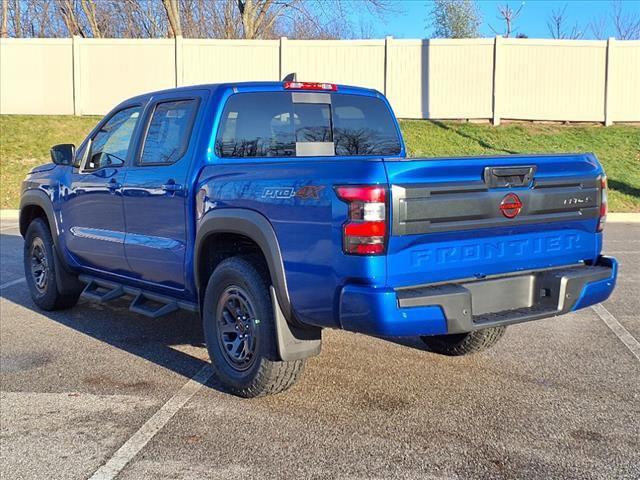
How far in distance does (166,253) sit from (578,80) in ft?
61.2

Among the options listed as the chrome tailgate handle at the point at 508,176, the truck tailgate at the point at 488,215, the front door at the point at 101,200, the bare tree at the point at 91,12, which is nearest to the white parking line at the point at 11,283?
the front door at the point at 101,200

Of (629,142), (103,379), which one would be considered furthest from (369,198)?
(629,142)

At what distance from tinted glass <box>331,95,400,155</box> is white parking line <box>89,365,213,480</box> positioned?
1987 millimetres

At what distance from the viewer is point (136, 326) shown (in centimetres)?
620

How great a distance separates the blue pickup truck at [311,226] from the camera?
3.47m

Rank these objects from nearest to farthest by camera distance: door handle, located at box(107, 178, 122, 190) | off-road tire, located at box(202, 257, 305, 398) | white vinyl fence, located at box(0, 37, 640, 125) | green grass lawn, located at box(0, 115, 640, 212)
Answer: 1. off-road tire, located at box(202, 257, 305, 398)
2. door handle, located at box(107, 178, 122, 190)
3. green grass lawn, located at box(0, 115, 640, 212)
4. white vinyl fence, located at box(0, 37, 640, 125)

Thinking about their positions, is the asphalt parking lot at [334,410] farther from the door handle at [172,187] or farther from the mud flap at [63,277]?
the door handle at [172,187]

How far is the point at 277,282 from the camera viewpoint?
387 centimetres

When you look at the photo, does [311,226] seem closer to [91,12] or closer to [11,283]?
[11,283]

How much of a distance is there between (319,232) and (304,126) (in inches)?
67.9

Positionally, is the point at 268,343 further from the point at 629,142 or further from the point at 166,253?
the point at 629,142

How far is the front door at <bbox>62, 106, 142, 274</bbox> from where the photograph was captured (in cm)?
544

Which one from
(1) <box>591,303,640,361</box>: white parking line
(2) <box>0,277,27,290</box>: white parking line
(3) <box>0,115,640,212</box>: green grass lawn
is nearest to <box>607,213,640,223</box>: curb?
(3) <box>0,115,640,212</box>: green grass lawn

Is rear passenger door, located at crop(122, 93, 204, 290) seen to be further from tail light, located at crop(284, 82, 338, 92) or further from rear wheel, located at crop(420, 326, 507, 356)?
rear wheel, located at crop(420, 326, 507, 356)
